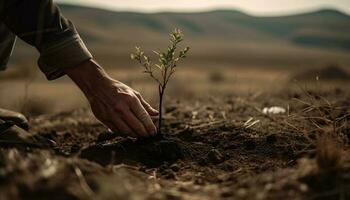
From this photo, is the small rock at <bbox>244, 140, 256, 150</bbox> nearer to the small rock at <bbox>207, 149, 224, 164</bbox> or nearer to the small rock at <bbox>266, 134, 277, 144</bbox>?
the small rock at <bbox>266, 134, 277, 144</bbox>

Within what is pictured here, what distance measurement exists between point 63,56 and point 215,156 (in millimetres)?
890

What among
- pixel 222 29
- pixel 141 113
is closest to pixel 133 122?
pixel 141 113

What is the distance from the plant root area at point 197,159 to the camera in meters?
1.36

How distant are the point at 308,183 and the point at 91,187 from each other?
728 millimetres

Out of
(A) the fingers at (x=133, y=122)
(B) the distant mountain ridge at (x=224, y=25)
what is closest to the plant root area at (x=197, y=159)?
(A) the fingers at (x=133, y=122)

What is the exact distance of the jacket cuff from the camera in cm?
228

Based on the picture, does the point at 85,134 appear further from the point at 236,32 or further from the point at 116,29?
the point at 236,32

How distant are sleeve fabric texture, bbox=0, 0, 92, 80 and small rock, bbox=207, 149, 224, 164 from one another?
76 cm

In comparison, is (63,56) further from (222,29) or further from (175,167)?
(222,29)

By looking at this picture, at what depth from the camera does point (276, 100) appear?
4.21m

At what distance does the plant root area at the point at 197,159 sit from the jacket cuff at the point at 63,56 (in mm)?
404

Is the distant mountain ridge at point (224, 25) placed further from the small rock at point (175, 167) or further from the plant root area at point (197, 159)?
the small rock at point (175, 167)

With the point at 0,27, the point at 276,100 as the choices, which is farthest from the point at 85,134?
the point at 276,100

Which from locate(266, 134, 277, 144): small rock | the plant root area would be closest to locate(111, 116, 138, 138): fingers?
the plant root area
